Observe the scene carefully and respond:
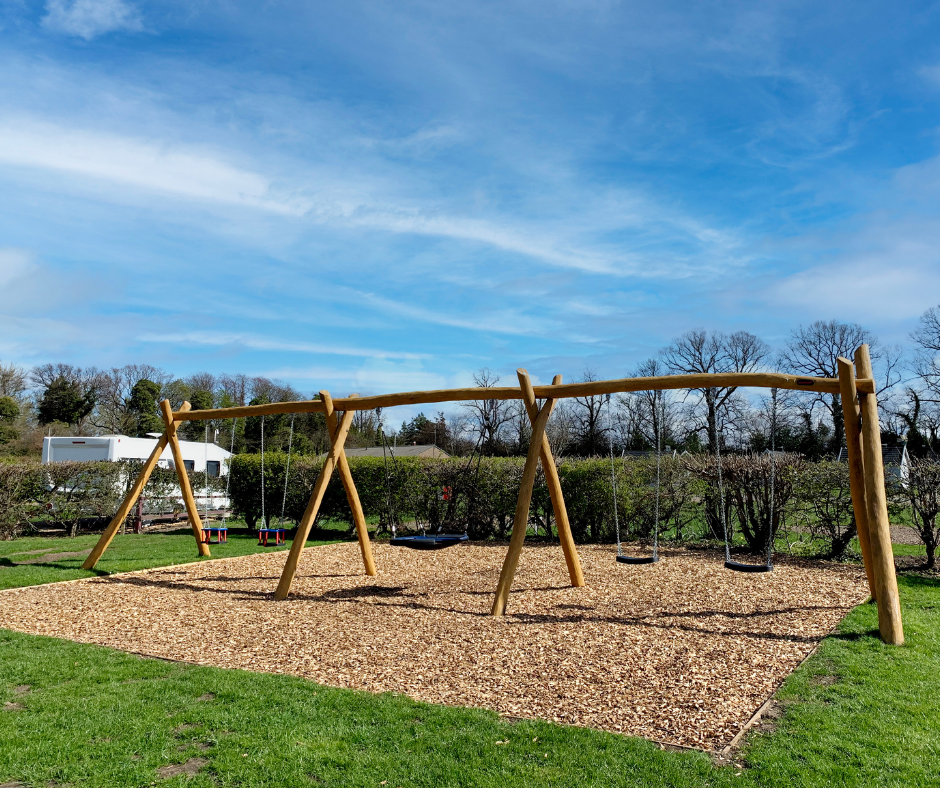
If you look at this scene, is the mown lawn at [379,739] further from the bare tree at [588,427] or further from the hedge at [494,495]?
the bare tree at [588,427]

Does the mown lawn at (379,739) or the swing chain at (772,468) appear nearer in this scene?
the mown lawn at (379,739)

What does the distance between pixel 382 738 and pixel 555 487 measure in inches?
178

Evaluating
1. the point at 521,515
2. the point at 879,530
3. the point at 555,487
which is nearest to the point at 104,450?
the point at 555,487

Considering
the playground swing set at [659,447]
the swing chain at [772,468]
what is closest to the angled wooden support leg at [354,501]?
the playground swing set at [659,447]

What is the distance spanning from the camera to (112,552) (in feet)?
39.1

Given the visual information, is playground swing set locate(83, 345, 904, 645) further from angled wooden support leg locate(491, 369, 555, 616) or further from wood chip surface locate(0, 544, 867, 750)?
wood chip surface locate(0, 544, 867, 750)

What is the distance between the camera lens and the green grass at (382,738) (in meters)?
3.40

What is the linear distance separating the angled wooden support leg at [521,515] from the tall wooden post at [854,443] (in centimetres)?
283

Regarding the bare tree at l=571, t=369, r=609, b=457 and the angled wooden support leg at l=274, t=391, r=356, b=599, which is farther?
the bare tree at l=571, t=369, r=609, b=457

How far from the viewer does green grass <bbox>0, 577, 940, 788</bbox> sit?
3.40 m

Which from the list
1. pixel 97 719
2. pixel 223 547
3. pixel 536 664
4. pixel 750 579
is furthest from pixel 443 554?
pixel 97 719

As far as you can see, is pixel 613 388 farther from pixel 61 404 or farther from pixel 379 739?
pixel 61 404

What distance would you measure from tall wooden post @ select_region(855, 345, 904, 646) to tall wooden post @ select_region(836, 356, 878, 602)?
0.09 m

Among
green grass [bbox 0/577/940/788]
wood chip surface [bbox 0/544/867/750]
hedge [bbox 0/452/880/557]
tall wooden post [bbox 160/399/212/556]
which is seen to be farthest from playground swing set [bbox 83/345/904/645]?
hedge [bbox 0/452/880/557]
